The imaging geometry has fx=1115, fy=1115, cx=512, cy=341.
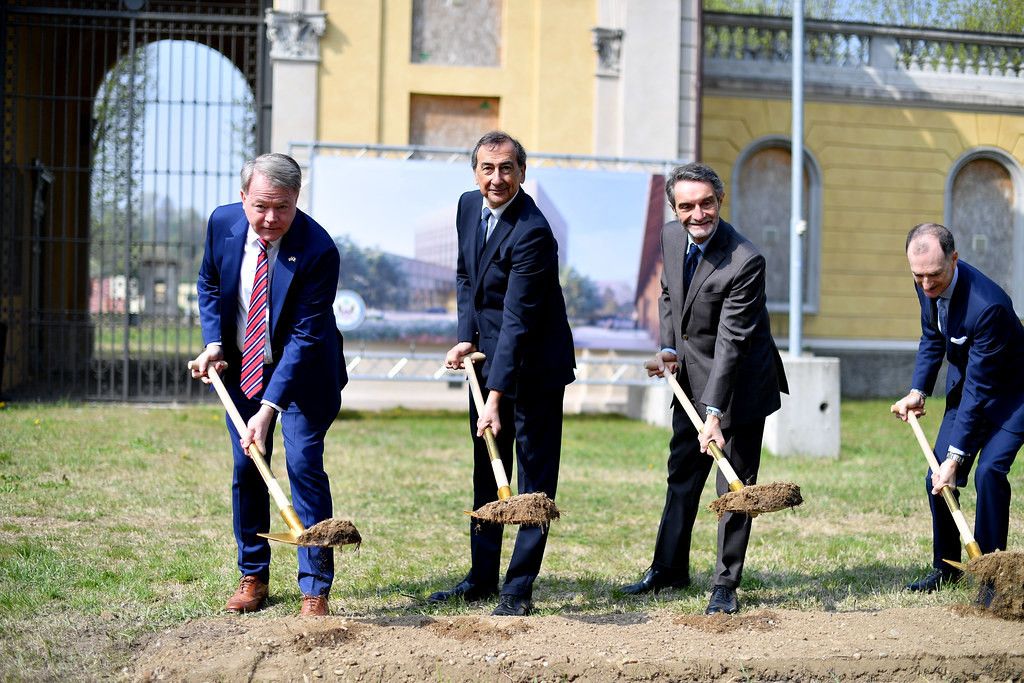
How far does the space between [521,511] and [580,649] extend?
0.58 m

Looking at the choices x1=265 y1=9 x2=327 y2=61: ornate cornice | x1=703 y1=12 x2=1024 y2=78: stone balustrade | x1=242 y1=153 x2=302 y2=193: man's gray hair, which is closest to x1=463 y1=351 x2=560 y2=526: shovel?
x1=242 y1=153 x2=302 y2=193: man's gray hair

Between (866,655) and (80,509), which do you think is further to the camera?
(80,509)

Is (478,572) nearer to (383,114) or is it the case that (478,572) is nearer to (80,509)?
(80,509)

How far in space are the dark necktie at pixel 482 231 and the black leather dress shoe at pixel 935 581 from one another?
9.20ft

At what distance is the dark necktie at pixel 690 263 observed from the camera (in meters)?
5.31

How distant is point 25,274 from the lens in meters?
15.8

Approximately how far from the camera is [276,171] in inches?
177

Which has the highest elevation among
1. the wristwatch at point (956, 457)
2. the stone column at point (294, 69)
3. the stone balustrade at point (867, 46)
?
the stone balustrade at point (867, 46)

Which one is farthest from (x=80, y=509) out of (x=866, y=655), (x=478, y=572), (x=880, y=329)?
(x=880, y=329)

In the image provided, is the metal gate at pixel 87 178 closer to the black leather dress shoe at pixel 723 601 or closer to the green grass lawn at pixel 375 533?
the green grass lawn at pixel 375 533

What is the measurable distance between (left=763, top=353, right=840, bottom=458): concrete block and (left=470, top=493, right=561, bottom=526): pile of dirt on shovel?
273 inches

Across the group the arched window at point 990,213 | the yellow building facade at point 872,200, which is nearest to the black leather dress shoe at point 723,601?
the yellow building facade at point 872,200

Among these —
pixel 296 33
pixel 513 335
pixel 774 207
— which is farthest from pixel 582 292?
pixel 513 335

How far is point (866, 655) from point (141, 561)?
3.72m
